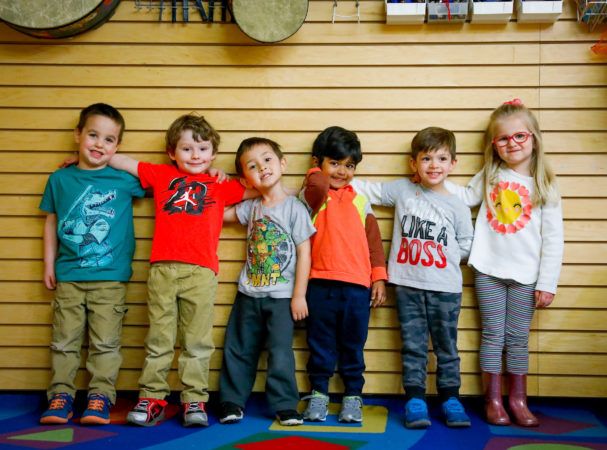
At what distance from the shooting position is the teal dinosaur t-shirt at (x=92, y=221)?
345 centimetres

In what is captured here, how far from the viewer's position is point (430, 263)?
3.40 m

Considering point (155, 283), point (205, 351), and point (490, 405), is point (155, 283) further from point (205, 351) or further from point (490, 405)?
point (490, 405)

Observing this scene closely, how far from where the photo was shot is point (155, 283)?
133 inches

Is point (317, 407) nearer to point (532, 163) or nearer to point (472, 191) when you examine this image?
point (472, 191)

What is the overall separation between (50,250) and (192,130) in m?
1.10

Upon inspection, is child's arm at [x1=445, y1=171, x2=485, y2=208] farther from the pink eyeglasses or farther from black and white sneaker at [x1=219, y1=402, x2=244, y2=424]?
black and white sneaker at [x1=219, y1=402, x2=244, y2=424]

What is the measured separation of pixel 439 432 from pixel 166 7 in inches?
114

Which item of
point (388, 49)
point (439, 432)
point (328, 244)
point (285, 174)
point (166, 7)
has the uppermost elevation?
point (166, 7)

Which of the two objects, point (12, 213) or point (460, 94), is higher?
point (460, 94)

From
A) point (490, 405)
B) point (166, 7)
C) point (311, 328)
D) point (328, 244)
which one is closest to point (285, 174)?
point (328, 244)

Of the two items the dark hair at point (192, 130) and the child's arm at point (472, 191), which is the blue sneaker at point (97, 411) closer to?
the dark hair at point (192, 130)

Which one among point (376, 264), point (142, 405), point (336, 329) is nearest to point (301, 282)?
point (336, 329)

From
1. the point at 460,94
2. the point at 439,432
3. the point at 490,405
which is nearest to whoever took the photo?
the point at 439,432

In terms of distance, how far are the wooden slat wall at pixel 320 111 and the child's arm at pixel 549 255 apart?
0.70 feet
